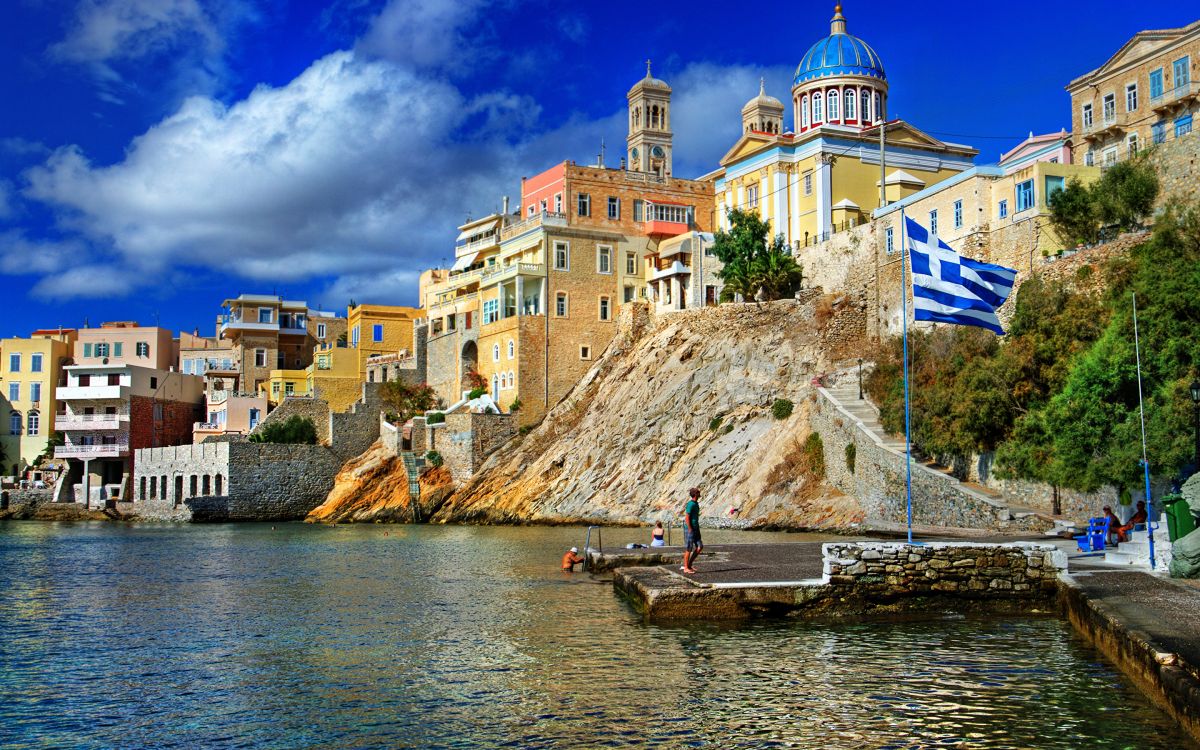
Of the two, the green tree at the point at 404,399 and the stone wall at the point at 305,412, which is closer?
the green tree at the point at 404,399

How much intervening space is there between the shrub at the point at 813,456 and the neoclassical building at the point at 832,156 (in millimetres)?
14318

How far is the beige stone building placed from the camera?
131 ft

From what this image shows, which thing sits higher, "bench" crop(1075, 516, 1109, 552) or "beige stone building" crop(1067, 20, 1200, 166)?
"beige stone building" crop(1067, 20, 1200, 166)

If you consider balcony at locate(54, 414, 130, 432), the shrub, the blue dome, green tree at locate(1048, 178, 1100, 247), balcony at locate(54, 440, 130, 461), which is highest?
the blue dome

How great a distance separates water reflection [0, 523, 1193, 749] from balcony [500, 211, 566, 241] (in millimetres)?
38341

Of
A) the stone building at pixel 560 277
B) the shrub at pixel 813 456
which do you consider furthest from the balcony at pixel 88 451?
the shrub at pixel 813 456

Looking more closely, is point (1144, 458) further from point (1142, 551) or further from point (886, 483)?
point (886, 483)

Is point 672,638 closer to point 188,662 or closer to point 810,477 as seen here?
point 188,662

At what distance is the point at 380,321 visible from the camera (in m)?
76.9

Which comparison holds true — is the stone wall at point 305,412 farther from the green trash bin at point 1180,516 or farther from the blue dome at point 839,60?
the green trash bin at point 1180,516

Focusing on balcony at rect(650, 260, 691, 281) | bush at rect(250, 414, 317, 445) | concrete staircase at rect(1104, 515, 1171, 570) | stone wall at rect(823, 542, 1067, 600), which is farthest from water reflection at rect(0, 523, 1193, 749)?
bush at rect(250, 414, 317, 445)

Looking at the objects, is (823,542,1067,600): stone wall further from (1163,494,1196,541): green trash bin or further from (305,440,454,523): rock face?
(305,440,454,523): rock face

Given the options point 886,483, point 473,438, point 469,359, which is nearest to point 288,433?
point 469,359

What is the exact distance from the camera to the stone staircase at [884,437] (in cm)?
2689
